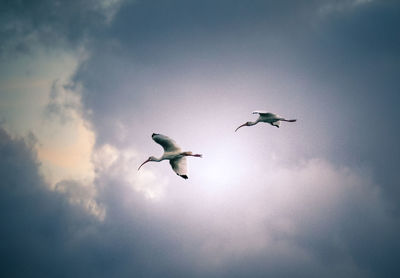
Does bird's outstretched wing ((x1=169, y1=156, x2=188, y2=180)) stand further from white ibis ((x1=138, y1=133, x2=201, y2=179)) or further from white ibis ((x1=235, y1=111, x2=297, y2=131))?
white ibis ((x1=235, y1=111, x2=297, y2=131))

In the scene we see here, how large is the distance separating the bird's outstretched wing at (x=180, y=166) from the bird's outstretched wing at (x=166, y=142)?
39.8 inches

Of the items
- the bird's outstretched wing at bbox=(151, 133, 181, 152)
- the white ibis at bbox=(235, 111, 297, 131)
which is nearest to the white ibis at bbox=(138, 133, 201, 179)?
the bird's outstretched wing at bbox=(151, 133, 181, 152)

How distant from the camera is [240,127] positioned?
39.9 m

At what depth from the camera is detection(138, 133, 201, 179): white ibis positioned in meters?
32.0

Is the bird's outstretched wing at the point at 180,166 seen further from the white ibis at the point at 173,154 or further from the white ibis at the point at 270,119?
the white ibis at the point at 270,119

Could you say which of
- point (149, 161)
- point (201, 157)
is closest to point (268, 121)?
point (201, 157)

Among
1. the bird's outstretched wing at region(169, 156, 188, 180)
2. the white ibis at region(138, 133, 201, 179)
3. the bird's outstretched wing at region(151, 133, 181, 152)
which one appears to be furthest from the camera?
the bird's outstretched wing at region(151, 133, 181, 152)

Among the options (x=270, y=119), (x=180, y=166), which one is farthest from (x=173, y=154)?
(x=270, y=119)

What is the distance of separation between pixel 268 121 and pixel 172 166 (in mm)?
12378

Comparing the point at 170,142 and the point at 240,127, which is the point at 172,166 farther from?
the point at 240,127

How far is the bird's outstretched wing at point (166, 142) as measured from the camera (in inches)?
1282

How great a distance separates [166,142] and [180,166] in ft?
8.75

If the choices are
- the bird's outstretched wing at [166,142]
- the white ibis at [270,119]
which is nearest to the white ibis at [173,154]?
the bird's outstretched wing at [166,142]

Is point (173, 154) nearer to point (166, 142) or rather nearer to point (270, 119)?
point (166, 142)
